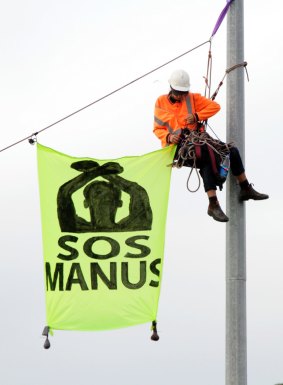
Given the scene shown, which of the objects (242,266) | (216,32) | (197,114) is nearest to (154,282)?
(242,266)

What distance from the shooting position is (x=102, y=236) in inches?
516

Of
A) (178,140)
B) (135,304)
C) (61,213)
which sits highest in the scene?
(178,140)

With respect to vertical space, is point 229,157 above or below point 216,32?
below

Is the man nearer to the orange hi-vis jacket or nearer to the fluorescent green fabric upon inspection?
the orange hi-vis jacket

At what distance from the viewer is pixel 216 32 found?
14125 millimetres

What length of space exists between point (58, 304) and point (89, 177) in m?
1.91

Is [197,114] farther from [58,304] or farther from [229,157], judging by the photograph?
[58,304]

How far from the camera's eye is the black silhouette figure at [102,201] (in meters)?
13.2

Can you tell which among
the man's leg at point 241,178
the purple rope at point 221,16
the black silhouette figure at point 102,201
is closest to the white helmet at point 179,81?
the purple rope at point 221,16

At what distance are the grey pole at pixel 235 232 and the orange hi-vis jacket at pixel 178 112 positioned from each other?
697 mm

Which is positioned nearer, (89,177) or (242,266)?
(242,266)

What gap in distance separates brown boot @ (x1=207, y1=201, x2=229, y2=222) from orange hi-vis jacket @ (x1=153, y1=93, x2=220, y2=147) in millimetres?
1364

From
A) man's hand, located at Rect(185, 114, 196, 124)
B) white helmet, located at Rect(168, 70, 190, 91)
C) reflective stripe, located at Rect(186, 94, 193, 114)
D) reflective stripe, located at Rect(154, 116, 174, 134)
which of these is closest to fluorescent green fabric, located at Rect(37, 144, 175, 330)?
reflective stripe, located at Rect(154, 116, 174, 134)

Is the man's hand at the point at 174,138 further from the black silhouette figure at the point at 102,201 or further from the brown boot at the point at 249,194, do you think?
the brown boot at the point at 249,194
